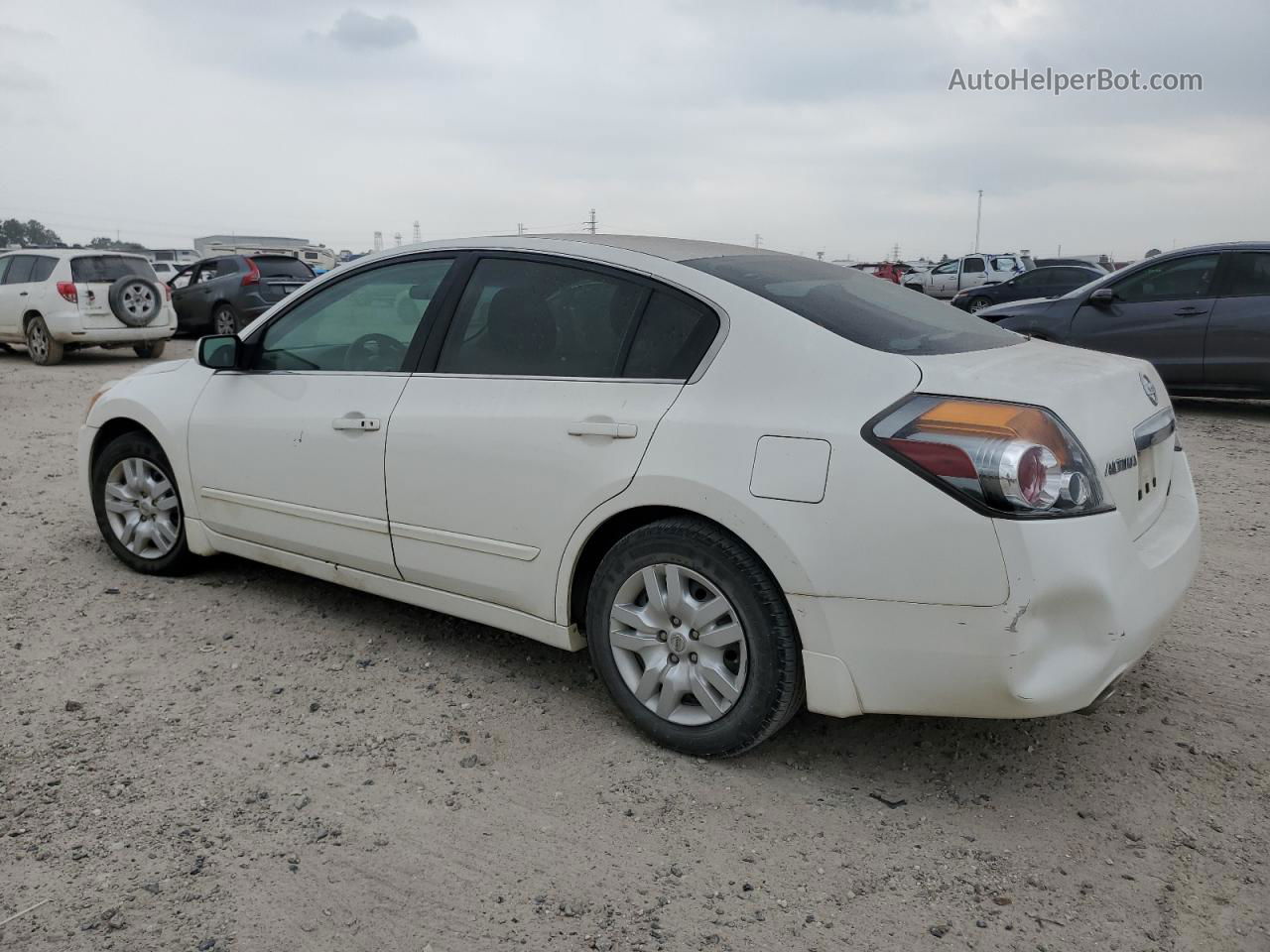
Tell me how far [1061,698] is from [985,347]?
1.16 metres

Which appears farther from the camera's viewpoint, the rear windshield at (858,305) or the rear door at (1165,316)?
the rear door at (1165,316)

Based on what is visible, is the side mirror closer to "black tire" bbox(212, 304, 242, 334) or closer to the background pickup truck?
"black tire" bbox(212, 304, 242, 334)

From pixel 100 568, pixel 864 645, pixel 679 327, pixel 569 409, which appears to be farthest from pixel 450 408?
pixel 100 568

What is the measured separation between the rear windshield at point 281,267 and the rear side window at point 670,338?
1479 centimetres

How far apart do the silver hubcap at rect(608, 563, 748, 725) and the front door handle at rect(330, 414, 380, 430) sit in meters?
1.16

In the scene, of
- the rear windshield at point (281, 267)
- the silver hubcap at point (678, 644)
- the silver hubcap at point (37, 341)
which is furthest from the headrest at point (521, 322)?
the rear windshield at point (281, 267)

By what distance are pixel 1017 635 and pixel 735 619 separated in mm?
740

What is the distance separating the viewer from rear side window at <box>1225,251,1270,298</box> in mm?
8852

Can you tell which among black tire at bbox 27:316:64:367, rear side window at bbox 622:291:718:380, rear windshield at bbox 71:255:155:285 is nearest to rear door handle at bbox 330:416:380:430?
rear side window at bbox 622:291:718:380

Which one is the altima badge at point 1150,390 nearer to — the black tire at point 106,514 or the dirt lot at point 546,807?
the dirt lot at point 546,807

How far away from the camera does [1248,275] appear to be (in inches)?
352

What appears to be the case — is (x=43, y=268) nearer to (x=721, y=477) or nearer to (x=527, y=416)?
(x=527, y=416)

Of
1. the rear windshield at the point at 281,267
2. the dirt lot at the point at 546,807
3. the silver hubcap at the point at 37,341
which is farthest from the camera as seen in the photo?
the rear windshield at the point at 281,267

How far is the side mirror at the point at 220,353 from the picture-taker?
14.0ft
